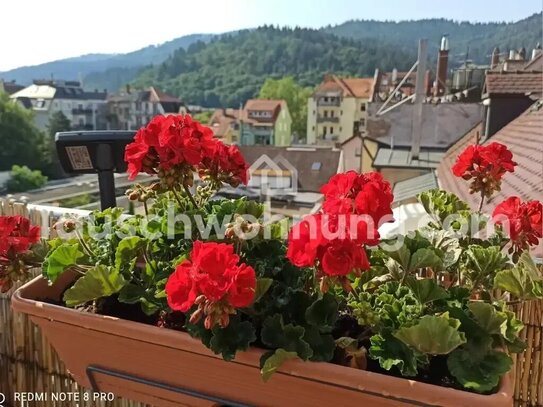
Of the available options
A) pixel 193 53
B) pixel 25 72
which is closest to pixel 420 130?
pixel 193 53

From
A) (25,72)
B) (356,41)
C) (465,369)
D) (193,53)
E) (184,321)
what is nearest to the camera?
(465,369)

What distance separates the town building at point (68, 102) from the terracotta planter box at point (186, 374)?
3263cm

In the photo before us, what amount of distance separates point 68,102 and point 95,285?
35905mm

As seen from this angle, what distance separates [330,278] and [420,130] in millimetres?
8782

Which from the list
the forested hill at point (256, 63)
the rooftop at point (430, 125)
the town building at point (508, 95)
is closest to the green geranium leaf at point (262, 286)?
the town building at point (508, 95)

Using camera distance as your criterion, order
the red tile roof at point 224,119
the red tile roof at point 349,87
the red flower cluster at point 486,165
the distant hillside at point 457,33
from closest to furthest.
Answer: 1. the red flower cluster at point 486,165
2. the distant hillside at point 457,33
3. the red tile roof at point 224,119
4. the red tile roof at point 349,87

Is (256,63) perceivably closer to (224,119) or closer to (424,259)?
(224,119)

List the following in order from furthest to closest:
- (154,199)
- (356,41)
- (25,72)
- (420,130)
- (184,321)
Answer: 1. (25,72)
2. (356,41)
3. (420,130)
4. (154,199)
5. (184,321)

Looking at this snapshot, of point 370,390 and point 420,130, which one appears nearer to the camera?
point 370,390

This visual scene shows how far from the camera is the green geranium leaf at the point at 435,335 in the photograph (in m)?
0.51

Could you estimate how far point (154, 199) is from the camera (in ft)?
2.66

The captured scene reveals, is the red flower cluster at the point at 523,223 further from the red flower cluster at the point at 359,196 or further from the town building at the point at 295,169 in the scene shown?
the town building at the point at 295,169

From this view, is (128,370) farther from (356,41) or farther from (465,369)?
(356,41)

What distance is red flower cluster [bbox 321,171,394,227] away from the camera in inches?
22.0
